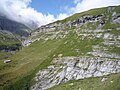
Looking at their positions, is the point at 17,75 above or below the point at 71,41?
below

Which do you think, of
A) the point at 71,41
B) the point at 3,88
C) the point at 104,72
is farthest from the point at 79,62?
the point at 3,88

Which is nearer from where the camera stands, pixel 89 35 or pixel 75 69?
pixel 75 69

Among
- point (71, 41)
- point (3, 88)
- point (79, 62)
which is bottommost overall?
point (3, 88)

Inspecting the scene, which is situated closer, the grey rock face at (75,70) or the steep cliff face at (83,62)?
the grey rock face at (75,70)

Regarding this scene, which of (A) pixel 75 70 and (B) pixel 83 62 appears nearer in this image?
(A) pixel 75 70

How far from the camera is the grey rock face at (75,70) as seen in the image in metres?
148

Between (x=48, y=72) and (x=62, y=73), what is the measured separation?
11153 mm

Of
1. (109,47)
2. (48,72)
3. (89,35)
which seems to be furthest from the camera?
(89,35)

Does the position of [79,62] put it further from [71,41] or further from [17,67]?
[17,67]

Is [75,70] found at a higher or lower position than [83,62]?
lower

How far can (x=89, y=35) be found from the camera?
197 metres

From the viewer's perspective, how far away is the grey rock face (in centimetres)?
14838

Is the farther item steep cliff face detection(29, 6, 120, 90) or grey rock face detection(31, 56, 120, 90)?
steep cliff face detection(29, 6, 120, 90)

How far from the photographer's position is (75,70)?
156 meters
